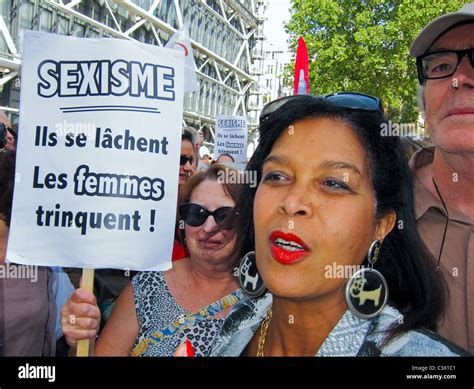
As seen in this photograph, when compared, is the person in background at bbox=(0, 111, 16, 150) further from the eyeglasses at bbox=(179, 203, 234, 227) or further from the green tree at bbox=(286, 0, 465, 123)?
the green tree at bbox=(286, 0, 465, 123)

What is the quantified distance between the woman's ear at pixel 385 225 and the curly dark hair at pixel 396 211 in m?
0.01

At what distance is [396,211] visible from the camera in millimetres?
1752

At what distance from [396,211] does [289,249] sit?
1.21 feet

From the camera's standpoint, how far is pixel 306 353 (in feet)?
5.92

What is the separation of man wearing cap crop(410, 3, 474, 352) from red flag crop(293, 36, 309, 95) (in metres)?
0.49

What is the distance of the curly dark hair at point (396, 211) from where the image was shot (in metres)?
1.71

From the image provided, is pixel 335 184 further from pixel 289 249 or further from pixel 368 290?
→ pixel 368 290

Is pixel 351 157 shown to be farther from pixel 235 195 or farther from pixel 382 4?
pixel 382 4

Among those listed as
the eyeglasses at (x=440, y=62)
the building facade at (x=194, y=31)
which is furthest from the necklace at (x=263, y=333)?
the eyeglasses at (x=440, y=62)

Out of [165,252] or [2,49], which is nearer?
[165,252]

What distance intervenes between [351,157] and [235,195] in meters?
0.61

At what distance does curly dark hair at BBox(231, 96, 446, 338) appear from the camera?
1707 millimetres

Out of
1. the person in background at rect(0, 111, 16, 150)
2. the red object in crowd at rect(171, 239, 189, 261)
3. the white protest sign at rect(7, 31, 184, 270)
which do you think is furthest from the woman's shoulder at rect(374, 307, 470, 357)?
the person in background at rect(0, 111, 16, 150)

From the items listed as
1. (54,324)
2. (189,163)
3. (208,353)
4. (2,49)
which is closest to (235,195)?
(208,353)
